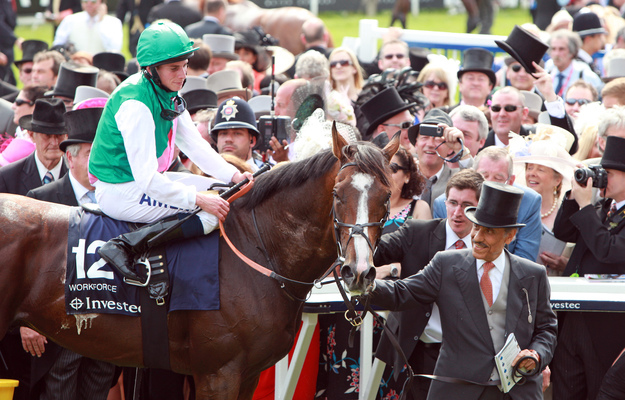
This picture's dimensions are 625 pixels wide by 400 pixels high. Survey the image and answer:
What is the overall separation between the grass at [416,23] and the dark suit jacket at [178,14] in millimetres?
8804

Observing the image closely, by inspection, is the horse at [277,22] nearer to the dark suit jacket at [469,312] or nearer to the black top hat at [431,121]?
the black top hat at [431,121]

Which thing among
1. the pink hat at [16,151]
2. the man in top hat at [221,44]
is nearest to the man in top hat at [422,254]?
the pink hat at [16,151]

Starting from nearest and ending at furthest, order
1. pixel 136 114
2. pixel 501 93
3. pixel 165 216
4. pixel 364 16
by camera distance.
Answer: pixel 136 114 < pixel 165 216 < pixel 501 93 < pixel 364 16

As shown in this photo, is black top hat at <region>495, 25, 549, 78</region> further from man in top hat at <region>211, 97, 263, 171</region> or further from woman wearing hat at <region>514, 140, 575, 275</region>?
man in top hat at <region>211, 97, 263, 171</region>

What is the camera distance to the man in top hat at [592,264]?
5.47 m

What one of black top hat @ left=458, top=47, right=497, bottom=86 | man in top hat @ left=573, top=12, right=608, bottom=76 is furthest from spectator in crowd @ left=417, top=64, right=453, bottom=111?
man in top hat @ left=573, top=12, right=608, bottom=76

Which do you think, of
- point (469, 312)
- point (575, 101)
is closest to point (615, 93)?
point (575, 101)

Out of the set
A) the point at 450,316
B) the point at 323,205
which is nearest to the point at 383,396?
the point at 450,316

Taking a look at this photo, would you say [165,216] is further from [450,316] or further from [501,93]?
[501,93]

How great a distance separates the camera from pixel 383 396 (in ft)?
19.2

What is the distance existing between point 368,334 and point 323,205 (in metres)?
1.34

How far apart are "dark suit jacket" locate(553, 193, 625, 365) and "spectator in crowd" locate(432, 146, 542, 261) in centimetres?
23

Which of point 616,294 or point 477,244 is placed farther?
Answer: point 616,294

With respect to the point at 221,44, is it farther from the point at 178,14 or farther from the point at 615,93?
the point at 615,93
